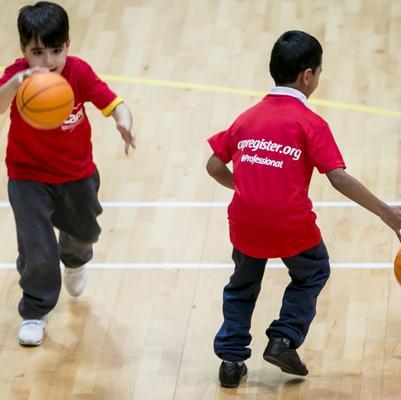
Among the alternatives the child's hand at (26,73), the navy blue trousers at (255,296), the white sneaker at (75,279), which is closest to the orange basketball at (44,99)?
the child's hand at (26,73)

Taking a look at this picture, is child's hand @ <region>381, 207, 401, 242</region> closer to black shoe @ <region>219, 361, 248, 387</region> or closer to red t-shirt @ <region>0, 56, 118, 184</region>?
black shoe @ <region>219, 361, 248, 387</region>

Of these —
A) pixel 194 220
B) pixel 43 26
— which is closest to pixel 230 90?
pixel 194 220

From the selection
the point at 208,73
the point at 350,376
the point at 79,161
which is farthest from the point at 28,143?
the point at 208,73

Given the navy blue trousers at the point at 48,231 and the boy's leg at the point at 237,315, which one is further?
the navy blue trousers at the point at 48,231

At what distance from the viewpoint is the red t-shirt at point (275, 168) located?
15.9 ft

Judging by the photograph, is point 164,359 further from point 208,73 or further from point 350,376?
point 208,73

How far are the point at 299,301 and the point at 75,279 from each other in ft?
4.29

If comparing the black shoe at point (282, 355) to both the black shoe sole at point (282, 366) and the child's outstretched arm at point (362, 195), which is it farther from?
the child's outstretched arm at point (362, 195)

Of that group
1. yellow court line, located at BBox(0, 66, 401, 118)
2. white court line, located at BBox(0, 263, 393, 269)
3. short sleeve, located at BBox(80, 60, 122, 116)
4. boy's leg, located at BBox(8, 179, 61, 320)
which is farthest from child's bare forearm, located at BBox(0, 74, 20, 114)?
yellow court line, located at BBox(0, 66, 401, 118)

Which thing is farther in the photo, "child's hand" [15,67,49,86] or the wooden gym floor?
the wooden gym floor

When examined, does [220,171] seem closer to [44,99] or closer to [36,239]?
[44,99]

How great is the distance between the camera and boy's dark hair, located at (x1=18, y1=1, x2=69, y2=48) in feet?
16.5

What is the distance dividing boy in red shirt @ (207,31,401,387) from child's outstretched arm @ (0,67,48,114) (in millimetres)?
828

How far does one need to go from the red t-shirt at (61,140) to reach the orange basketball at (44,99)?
0.32m
